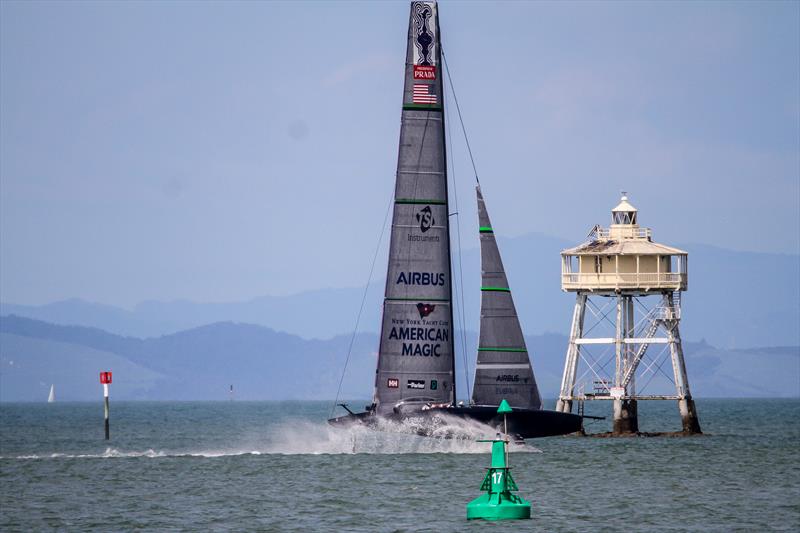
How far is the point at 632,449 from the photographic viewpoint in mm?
61250

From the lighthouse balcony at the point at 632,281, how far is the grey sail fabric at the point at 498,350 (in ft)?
41.2

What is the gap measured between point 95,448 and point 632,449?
24672 mm

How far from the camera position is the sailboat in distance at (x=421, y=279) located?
5275 cm

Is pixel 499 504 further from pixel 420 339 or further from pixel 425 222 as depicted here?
pixel 425 222

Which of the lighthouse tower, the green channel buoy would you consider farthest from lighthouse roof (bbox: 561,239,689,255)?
the green channel buoy

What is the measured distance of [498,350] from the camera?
5462cm

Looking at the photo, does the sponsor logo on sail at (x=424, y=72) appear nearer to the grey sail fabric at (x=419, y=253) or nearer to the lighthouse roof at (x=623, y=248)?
the grey sail fabric at (x=419, y=253)

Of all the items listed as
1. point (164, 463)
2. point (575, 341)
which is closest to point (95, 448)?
point (164, 463)

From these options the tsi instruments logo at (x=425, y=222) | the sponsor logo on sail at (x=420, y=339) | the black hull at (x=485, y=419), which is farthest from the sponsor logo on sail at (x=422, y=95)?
the black hull at (x=485, y=419)

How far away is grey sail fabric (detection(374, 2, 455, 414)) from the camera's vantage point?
5278 centimetres

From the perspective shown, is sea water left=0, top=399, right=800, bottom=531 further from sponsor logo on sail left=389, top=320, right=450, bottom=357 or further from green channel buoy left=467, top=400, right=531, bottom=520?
sponsor logo on sail left=389, top=320, right=450, bottom=357

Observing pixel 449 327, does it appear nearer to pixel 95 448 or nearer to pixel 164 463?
pixel 164 463

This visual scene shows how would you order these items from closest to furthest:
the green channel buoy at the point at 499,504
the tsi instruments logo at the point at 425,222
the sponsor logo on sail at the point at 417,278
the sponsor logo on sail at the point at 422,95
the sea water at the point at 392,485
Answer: the green channel buoy at the point at 499,504, the sea water at the point at 392,485, the tsi instruments logo at the point at 425,222, the sponsor logo on sail at the point at 417,278, the sponsor logo on sail at the point at 422,95

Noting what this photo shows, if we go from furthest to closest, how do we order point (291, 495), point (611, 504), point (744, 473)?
point (744, 473) < point (291, 495) < point (611, 504)
